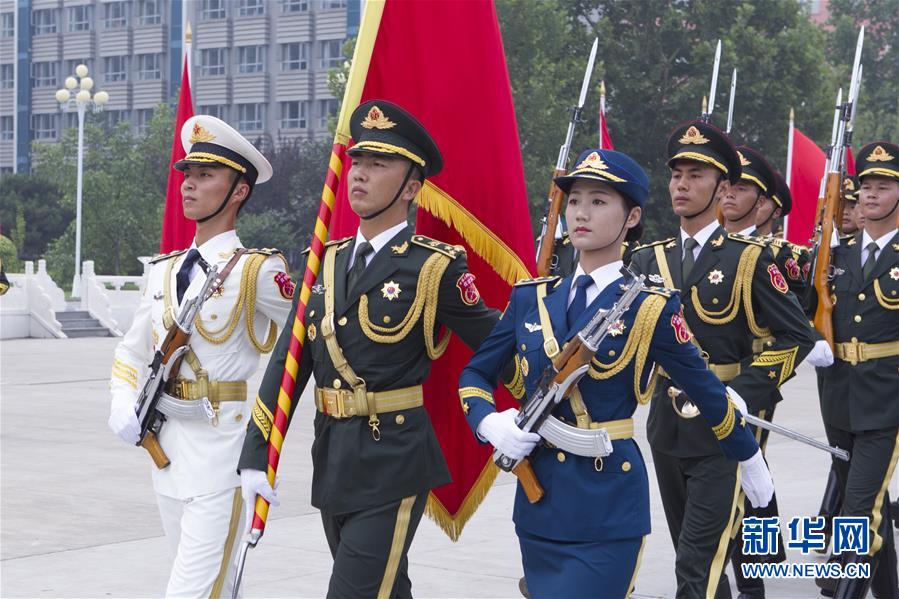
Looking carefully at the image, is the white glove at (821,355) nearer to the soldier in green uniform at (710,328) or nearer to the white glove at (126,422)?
the soldier in green uniform at (710,328)

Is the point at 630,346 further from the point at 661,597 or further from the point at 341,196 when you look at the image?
the point at 661,597

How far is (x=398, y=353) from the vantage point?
4.89 meters

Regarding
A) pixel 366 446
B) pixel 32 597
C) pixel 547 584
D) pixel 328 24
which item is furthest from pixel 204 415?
pixel 328 24

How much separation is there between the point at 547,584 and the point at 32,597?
151 inches

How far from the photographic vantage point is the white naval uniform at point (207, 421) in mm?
5270

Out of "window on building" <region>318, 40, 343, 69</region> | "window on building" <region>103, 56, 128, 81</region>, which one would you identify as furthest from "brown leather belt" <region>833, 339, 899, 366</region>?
"window on building" <region>103, 56, 128, 81</region>

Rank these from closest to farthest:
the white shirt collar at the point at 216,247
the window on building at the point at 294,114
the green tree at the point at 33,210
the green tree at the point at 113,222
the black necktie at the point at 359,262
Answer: the black necktie at the point at 359,262, the white shirt collar at the point at 216,247, the green tree at the point at 113,222, the green tree at the point at 33,210, the window on building at the point at 294,114

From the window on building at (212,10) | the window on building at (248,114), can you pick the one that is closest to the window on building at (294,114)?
the window on building at (248,114)

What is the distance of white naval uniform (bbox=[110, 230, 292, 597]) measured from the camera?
527 cm

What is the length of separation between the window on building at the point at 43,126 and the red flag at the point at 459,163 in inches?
3290

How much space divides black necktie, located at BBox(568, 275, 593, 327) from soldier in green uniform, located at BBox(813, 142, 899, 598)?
3.33 m

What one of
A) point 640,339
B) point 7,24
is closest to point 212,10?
point 7,24

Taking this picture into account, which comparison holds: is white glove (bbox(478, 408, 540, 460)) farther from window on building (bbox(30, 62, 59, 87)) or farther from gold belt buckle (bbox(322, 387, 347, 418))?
window on building (bbox(30, 62, 59, 87))

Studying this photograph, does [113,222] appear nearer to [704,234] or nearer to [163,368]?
[704,234]
